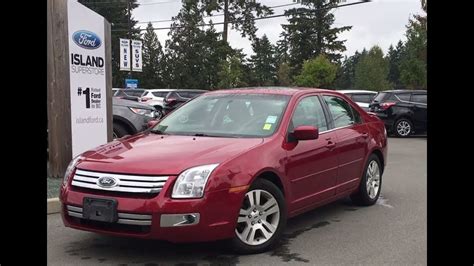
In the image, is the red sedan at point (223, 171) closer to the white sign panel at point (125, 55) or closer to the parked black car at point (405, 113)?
the parked black car at point (405, 113)

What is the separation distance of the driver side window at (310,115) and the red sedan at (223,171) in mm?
14

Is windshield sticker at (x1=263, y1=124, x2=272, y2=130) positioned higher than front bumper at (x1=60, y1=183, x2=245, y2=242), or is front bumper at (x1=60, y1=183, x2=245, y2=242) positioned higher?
windshield sticker at (x1=263, y1=124, x2=272, y2=130)

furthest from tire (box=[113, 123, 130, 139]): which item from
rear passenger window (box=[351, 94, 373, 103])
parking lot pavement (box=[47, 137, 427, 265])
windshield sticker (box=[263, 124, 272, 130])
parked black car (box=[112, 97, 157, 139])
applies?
rear passenger window (box=[351, 94, 373, 103])

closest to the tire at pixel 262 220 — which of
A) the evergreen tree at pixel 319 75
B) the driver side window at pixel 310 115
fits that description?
the driver side window at pixel 310 115

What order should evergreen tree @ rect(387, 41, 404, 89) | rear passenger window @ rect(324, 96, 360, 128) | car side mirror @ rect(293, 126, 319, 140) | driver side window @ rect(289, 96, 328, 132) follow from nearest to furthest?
1. car side mirror @ rect(293, 126, 319, 140)
2. driver side window @ rect(289, 96, 328, 132)
3. rear passenger window @ rect(324, 96, 360, 128)
4. evergreen tree @ rect(387, 41, 404, 89)

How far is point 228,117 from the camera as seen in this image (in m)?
5.79

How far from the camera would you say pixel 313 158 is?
18.6ft

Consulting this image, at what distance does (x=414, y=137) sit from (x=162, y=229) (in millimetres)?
15513

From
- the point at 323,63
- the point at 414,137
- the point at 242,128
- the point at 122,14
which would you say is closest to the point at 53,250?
the point at 242,128

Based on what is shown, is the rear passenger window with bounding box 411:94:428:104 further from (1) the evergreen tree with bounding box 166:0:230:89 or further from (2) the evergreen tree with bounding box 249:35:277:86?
(2) the evergreen tree with bounding box 249:35:277:86

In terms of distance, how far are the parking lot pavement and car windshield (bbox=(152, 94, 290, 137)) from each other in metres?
1.12

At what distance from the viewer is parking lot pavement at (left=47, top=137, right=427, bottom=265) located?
4777 mm

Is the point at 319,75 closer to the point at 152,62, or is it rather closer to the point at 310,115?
the point at 152,62
